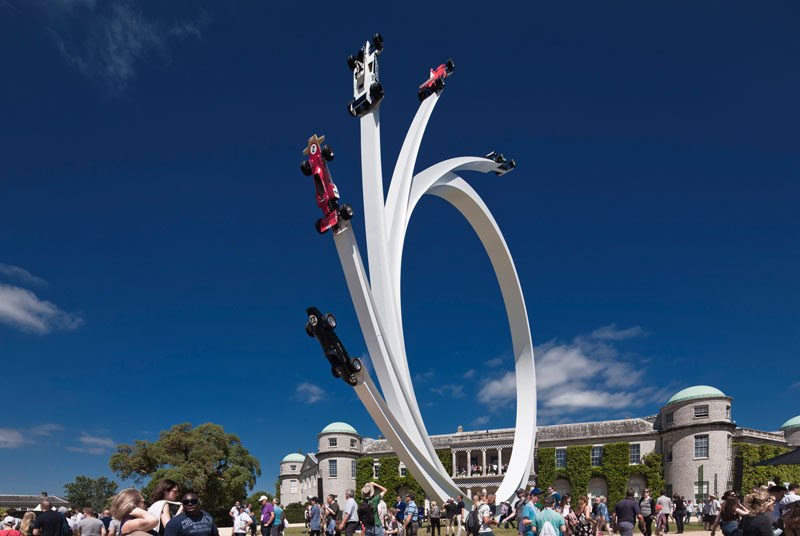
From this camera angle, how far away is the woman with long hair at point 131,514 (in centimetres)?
536

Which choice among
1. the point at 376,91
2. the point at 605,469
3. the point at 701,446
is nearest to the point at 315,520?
the point at 376,91

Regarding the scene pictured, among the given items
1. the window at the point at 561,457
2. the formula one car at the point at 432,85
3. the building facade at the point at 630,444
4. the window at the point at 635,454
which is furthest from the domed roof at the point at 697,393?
the formula one car at the point at 432,85

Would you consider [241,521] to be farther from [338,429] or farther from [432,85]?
[338,429]

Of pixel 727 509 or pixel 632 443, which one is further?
pixel 632 443

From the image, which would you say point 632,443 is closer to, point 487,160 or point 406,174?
point 487,160

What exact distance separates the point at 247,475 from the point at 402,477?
1930cm

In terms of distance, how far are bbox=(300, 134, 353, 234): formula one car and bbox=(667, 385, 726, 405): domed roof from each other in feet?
156

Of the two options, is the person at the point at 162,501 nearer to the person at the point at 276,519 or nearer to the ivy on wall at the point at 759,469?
the person at the point at 276,519

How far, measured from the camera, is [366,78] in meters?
19.0

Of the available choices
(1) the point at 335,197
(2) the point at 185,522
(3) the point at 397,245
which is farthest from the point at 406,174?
(2) the point at 185,522

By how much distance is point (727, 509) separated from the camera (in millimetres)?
8734

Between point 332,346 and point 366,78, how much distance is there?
28.3ft

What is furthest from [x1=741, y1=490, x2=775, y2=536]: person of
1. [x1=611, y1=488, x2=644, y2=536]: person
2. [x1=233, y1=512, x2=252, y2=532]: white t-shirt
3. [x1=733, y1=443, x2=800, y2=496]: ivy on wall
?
[x1=733, y1=443, x2=800, y2=496]: ivy on wall

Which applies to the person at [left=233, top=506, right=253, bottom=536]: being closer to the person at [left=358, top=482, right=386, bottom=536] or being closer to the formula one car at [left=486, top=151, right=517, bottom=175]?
the person at [left=358, top=482, right=386, bottom=536]
